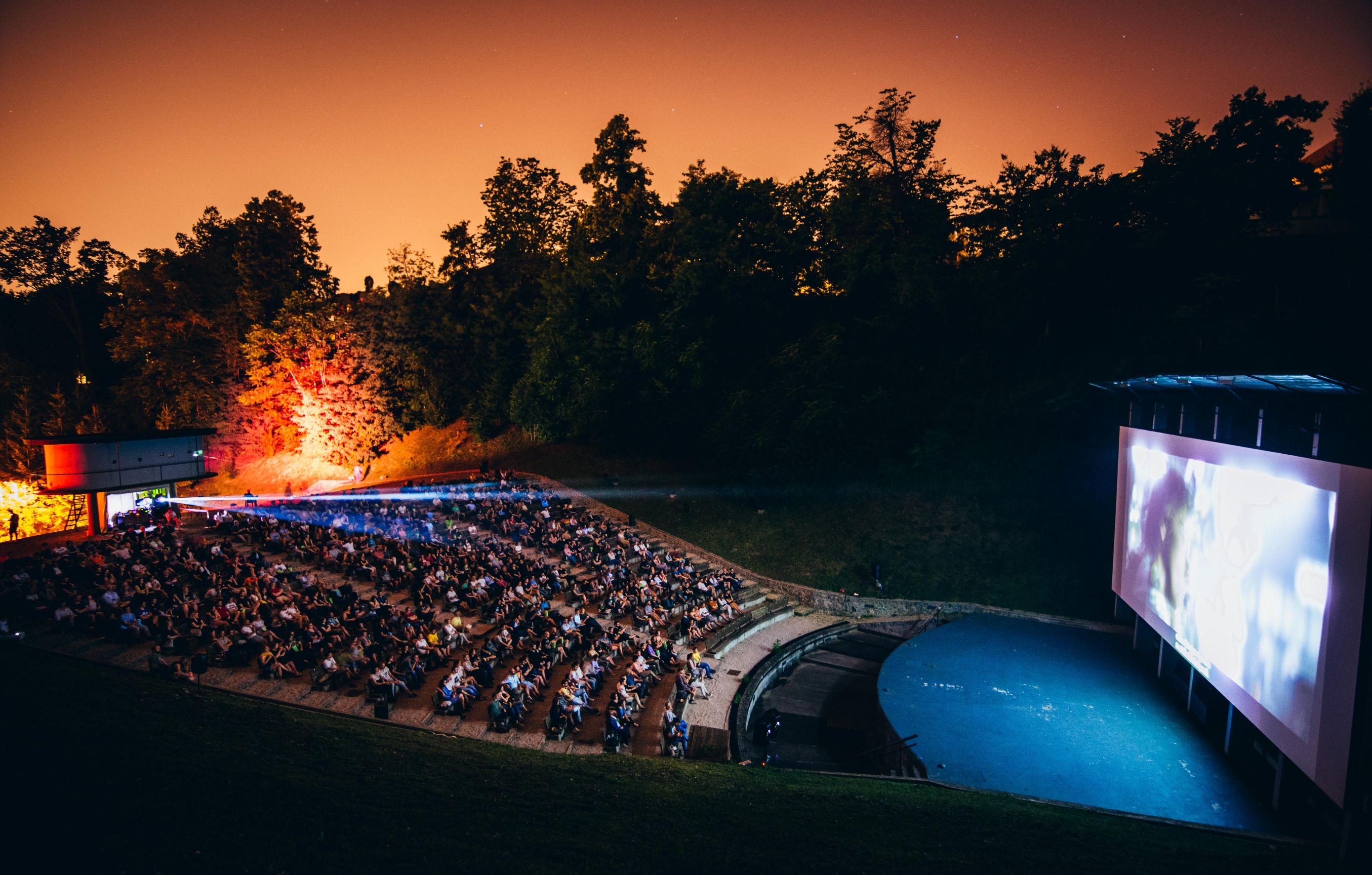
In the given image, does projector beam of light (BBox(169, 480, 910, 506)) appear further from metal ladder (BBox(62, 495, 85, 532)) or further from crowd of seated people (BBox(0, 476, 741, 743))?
metal ladder (BBox(62, 495, 85, 532))

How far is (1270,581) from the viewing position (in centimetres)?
959

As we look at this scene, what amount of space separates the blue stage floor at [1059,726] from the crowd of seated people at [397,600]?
17.8ft

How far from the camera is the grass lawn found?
564 cm

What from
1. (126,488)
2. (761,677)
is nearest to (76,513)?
(126,488)

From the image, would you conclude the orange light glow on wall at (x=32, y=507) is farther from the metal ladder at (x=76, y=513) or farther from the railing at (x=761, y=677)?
the railing at (x=761, y=677)

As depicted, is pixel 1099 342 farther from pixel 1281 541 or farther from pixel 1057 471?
pixel 1281 541

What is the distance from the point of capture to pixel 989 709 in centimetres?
1341

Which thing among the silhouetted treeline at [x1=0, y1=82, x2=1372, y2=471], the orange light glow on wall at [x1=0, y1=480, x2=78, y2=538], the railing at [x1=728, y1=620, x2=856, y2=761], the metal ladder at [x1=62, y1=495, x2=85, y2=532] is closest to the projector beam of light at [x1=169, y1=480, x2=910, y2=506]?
the silhouetted treeline at [x1=0, y1=82, x2=1372, y2=471]

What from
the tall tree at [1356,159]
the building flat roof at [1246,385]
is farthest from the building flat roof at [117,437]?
the tall tree at [1356,159]

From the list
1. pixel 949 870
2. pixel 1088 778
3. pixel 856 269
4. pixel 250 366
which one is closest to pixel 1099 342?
pixel 856 269

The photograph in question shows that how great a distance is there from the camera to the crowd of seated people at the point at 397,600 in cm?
1132

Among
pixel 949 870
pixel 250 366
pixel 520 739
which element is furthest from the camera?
pixel 250 366

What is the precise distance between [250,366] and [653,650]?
33.8 metres

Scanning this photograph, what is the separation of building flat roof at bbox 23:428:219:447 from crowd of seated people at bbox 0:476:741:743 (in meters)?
4.99
